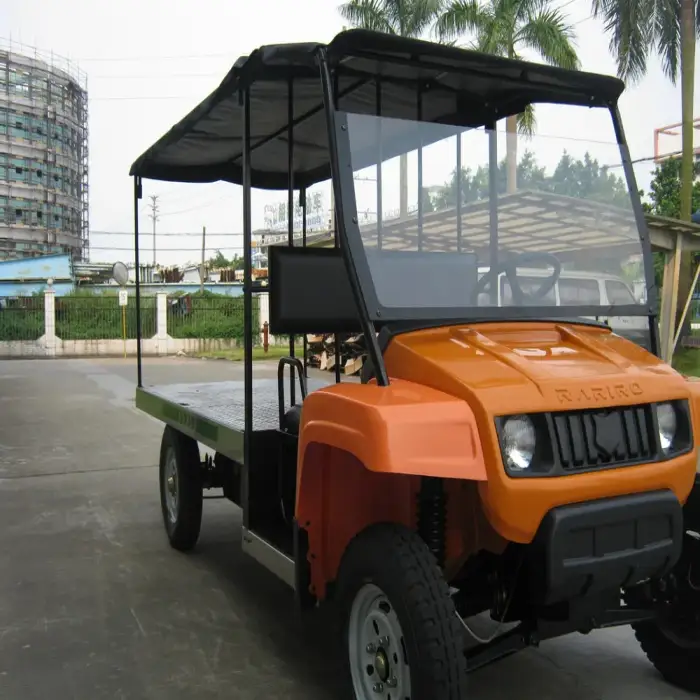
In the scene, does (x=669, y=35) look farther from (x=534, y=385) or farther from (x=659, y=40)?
(x=534, y=385)

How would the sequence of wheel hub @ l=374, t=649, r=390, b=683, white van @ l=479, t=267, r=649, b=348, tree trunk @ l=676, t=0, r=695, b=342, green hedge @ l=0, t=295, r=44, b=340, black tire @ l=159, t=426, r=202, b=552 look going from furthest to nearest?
green hedge @ l=0, t=295, r=44, b=340
tree trunk @ l=676, t=0, r=695, b=342
black tire @ l=159, t=426, r=202, b=552
white van @ l=479, t=267, r=649, b=348
wheel hub @ l=374, t=649, r=390, b=683

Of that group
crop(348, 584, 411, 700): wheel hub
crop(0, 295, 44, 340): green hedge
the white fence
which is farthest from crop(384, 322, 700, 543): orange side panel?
crop(0, 295, 44, 340): green hedge

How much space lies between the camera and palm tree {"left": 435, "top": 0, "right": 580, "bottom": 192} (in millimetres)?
22484

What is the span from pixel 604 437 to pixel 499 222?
1288 mm

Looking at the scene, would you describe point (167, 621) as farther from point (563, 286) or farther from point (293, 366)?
point (563, 286)

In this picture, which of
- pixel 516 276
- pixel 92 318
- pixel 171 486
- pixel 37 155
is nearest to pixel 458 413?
pixel 516 276

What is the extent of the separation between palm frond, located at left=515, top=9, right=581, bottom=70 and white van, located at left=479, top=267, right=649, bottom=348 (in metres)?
20.6

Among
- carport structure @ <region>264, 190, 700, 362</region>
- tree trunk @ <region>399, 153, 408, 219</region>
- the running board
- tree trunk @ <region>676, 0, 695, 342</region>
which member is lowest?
the running board

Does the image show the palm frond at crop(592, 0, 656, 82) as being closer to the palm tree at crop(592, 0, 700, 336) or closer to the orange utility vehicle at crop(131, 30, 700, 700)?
the palm tree at crop(592, 0, 700, 336)

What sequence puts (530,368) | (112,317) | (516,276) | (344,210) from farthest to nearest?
1. (112,317)
2. (516,276)
3. (344,210)
4. (530,368)

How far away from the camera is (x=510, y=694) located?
3.49 metres

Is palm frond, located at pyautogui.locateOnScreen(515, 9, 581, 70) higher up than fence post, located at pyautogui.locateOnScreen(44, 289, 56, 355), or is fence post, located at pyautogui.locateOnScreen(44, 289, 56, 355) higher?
palm frond, located at pyautogui.locateOnScreen(515, 9, 581, 70)

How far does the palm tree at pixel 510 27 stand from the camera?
22484mm

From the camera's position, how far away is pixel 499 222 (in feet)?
11.8
